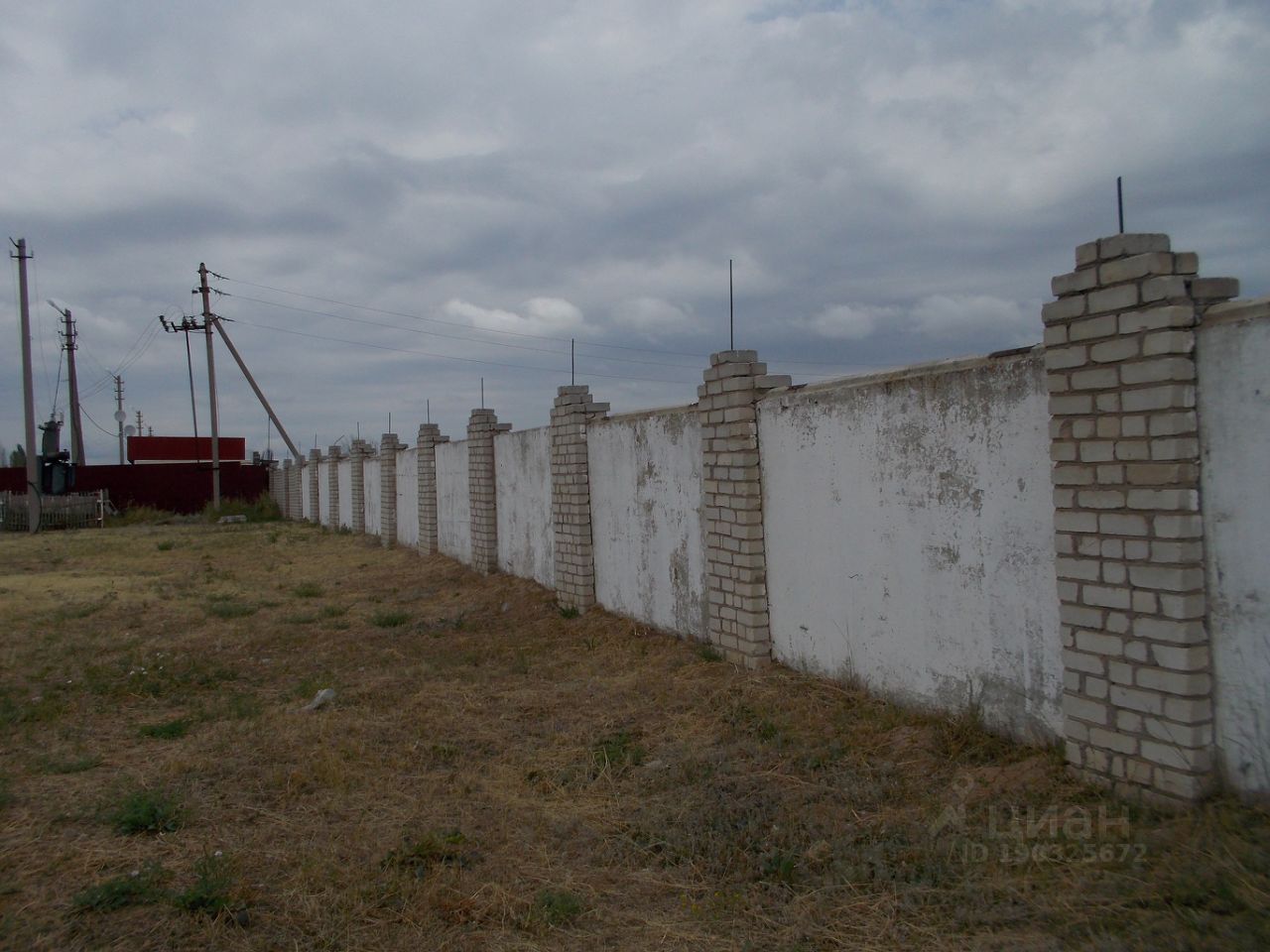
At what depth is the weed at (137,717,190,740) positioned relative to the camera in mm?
5996

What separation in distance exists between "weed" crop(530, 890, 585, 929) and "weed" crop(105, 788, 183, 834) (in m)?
2.02

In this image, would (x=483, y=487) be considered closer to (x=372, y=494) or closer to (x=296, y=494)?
(x=372, y=494)

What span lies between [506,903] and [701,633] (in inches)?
158

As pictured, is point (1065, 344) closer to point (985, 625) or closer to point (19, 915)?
point (985, 625)

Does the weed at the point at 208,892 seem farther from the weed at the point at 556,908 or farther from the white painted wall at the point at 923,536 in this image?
the white painted wall at the point at 923,536

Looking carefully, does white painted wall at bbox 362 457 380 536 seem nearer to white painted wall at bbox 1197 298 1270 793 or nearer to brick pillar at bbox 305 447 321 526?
brick pillar at bbox 305 447 321 526

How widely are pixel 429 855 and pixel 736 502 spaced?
3.45 metres

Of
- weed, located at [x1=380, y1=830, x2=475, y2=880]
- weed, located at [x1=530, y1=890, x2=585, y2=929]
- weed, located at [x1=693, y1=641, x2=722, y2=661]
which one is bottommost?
weed, located at [x1=530, y1=890, x2=585, y2=929]

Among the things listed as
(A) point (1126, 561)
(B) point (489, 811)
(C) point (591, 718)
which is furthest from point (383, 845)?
(A) point (1126, 561)

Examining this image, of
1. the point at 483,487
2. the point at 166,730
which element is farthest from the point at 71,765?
the point at 483,487

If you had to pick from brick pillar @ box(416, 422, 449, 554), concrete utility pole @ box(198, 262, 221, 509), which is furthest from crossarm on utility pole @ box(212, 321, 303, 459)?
brick pillar @ box(416, 422, 449, 554)

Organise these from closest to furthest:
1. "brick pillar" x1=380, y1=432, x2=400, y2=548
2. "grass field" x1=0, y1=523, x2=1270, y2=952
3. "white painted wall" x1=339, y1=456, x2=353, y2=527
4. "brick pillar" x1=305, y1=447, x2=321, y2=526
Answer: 1. "grass field" x1=0, y1=523, x2=1270, y2=952
2. "brick pillar" x1=380, y1=432, x2=400, y2=548
3. "white painted wall" x1=339, y1=456, x2=353, y2=527
4. "brick pillar" x1=305, y1=447, x2=321, y2=526

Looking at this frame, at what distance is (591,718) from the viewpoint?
19.7ft

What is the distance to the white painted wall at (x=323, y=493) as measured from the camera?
2542 centimetres
